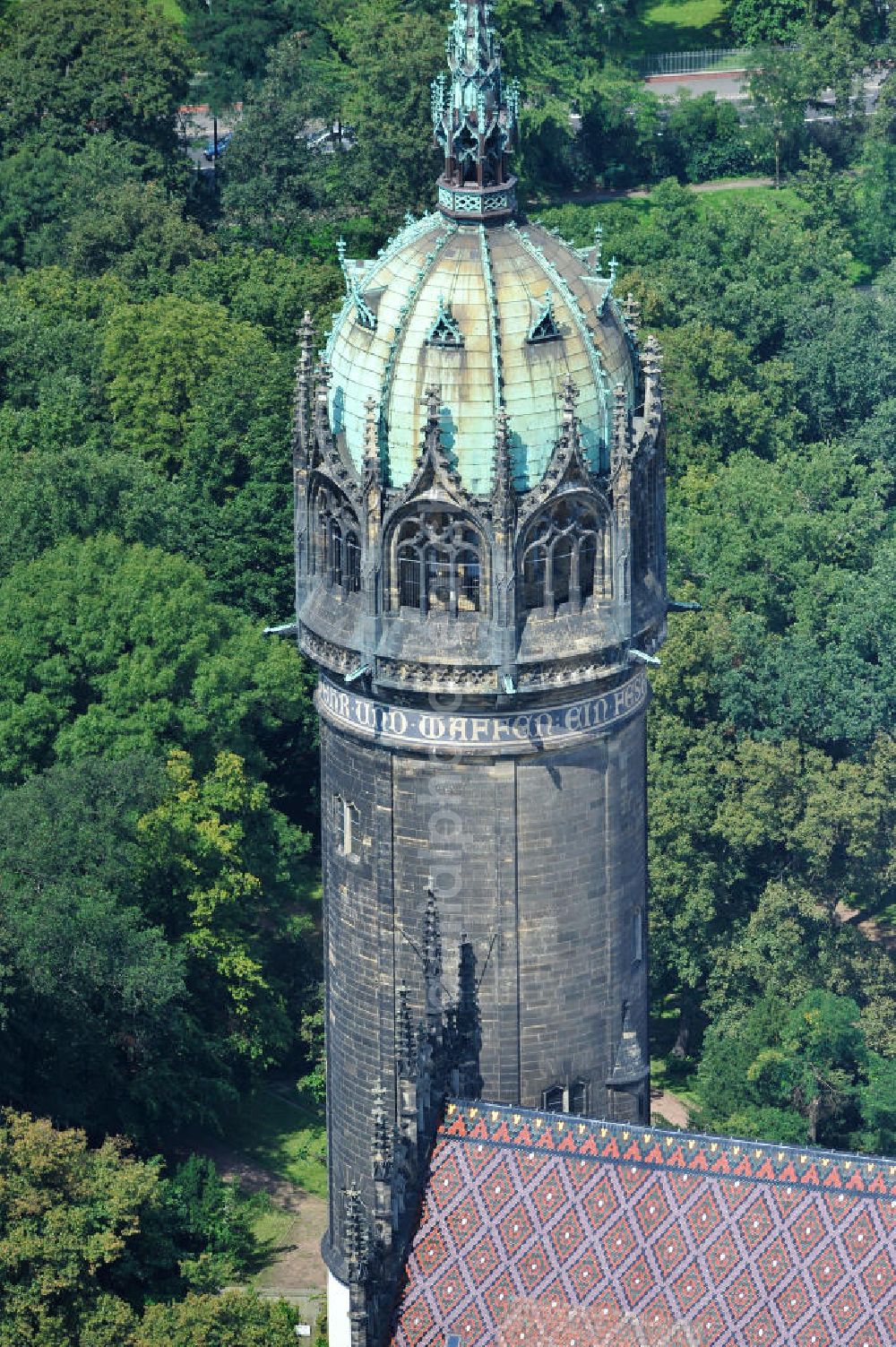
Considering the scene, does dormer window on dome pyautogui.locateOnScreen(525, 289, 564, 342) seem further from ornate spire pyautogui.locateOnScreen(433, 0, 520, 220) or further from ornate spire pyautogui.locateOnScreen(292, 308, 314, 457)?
ornate spire pyautogui.locateOnScreen(292, 308, 314, 457)

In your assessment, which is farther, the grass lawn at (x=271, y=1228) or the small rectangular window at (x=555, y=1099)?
the grass lawn at (x=271, y=1228)

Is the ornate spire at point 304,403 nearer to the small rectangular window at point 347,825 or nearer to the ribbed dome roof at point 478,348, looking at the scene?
the ribbed dome roof at point 478,348

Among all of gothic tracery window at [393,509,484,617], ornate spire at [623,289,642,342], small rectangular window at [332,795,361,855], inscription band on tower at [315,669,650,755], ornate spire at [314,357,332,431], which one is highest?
ornate spire at [623,289,642,342]

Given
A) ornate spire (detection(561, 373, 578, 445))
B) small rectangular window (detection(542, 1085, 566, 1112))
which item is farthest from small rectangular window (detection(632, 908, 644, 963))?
ornate spire (detection(561, 373, 578, 445))

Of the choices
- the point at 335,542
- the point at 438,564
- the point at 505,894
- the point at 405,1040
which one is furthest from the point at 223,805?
the point at 438,564

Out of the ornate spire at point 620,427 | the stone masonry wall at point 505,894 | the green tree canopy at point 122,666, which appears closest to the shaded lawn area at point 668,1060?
the green tree canopy at point 122,666

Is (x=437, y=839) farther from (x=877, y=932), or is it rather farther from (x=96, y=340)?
(x=96, y=340)
